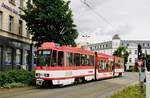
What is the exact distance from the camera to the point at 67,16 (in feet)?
123

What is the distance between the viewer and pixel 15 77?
93.5ft

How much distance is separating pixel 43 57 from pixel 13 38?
43.0 feet

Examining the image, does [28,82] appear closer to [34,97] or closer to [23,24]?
[34,97]

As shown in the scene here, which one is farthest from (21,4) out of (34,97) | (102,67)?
(34,97)

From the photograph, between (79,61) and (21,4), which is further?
(21,4)

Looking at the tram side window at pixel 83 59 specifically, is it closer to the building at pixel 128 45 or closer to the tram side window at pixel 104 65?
the tram side window at pixel 104 65

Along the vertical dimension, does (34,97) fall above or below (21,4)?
below

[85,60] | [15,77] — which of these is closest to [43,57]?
[15,77]

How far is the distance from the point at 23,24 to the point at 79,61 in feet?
45.8

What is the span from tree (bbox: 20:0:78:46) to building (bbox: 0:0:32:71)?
1.90m

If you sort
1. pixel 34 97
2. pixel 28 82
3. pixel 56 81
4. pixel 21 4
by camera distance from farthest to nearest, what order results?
pixel 21 4
pixel 28 82
pixel 56 81
pixel 34 97

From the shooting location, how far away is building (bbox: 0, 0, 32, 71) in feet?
122

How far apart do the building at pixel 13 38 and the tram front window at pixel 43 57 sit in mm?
9390

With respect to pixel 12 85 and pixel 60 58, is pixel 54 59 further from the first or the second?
pixel 12 85
